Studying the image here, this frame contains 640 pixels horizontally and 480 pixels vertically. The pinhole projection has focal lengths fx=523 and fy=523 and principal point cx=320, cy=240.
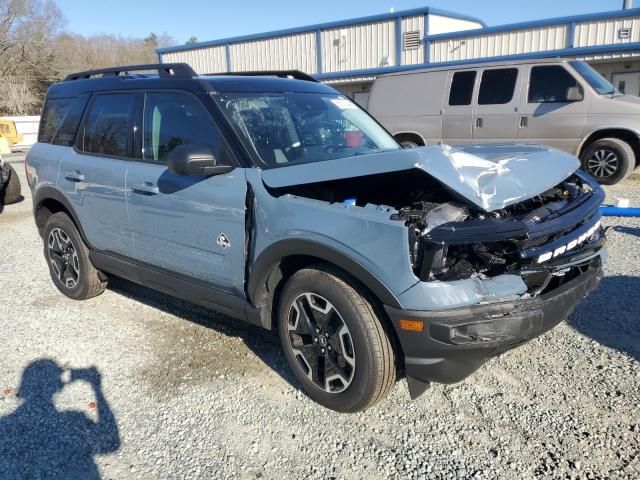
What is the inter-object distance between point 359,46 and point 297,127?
19.5 meters

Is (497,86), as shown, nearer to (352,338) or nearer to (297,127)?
(297,127)

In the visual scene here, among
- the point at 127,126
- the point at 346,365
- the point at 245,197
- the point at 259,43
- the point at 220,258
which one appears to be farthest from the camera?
the point at 259,43

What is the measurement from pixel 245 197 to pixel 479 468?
1942mm

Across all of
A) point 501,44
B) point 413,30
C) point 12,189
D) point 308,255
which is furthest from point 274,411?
point 413,30

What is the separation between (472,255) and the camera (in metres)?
2.67

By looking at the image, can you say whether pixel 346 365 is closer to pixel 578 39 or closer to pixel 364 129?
pixel 364 129

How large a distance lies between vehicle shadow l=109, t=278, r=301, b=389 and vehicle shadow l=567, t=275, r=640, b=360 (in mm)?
2205

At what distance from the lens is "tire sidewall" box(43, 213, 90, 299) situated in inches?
185

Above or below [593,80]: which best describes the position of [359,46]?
above

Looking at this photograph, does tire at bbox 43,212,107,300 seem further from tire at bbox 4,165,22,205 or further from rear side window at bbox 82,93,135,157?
tire at bbox 4,165,22,205

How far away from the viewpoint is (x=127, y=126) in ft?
13.3

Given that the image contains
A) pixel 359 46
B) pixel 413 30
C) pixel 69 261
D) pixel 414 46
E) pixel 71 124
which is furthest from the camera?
pixel 359 46

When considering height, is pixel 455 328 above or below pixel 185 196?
below

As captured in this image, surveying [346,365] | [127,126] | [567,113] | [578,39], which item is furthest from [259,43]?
[346,365]
